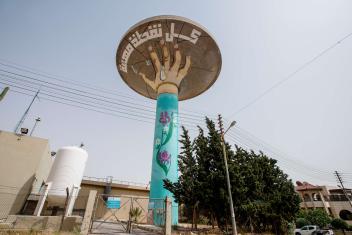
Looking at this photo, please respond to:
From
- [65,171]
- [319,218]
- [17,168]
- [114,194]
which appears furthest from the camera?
[319,218]

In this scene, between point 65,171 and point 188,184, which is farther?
point 65,171

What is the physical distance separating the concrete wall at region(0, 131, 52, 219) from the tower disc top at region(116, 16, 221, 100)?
14.6 m

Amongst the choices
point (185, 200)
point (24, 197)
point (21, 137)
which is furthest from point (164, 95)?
point (24, 197)

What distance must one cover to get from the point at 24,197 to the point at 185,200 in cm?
2187

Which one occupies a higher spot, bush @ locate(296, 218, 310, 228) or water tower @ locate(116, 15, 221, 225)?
water tower @ locate(116, 15, 221, 225)

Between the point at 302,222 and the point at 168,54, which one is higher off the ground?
the point at 168,54

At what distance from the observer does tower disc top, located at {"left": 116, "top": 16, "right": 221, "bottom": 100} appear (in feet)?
77.4

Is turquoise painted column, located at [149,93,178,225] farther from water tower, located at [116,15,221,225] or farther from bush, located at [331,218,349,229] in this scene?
bush, located at [331,218,349,229]

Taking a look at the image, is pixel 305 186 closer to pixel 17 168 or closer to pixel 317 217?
pixel 317 217

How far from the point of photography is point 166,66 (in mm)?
25750

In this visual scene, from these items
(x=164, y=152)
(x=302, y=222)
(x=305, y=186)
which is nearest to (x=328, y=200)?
(x=305, y=186)

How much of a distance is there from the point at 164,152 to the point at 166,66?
1078cm

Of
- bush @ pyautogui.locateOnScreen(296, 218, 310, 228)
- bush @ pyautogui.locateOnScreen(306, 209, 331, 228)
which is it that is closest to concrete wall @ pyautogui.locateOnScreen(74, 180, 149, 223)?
bush @ pyautogui.locateOnScreen(296, 218, 310, 228)

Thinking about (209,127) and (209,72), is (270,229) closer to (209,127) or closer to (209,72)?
(209,127)
